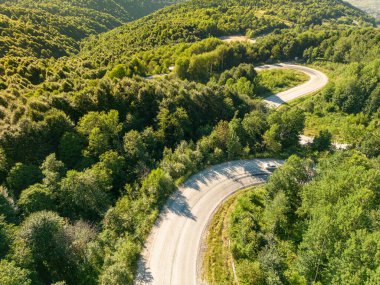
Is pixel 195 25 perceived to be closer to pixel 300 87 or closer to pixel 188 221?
pixel 300 87

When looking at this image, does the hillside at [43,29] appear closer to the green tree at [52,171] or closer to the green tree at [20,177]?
the green tree at [20,177]

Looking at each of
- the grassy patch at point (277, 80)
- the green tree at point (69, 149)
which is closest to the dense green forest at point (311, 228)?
the green tree at point (69, 149)

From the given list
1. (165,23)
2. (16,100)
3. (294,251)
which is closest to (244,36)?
(165,23)

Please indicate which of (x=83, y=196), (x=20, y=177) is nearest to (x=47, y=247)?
(x=83, y=196)

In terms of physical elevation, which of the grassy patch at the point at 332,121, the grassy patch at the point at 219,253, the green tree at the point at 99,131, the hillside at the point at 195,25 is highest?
the hillside at the point at 195,25

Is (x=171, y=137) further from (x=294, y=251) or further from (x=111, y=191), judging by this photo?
(x=294, y=251)

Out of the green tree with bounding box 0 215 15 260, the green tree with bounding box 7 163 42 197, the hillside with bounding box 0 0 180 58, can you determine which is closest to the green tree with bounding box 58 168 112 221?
the green tree with bounding box 7 163 42 197

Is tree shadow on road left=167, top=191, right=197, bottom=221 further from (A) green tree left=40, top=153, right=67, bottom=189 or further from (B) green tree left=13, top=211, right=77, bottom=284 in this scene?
(A) green tree left=40, top=153, right=67, bottom=189
